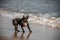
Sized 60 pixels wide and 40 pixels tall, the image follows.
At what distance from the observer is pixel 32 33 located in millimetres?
3119

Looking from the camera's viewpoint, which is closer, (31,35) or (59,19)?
(31,35)

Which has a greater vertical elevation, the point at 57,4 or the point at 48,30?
the point at 57,4

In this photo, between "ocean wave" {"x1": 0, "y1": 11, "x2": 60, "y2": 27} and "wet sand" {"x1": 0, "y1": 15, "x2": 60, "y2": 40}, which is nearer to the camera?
"wet sand" {"x1": 0, "y1": 15, "x2": 60, "y2": 40}

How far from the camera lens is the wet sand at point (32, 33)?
2.84 meters

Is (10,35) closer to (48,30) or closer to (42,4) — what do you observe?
(48,30)

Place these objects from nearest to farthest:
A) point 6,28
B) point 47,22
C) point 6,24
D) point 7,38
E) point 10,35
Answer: point 7,38 < point 10,35 < point 6,28 < point 6,24 < point 47,22

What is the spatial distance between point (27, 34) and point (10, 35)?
0.75 feet

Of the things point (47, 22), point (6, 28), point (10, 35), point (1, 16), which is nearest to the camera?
point (10, 35)

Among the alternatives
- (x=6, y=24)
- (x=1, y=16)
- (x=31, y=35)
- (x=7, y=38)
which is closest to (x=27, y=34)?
(x=31, y=35)

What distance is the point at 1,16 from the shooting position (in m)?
4.24

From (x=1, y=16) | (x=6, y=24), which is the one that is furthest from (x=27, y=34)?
(x=1, y=16)

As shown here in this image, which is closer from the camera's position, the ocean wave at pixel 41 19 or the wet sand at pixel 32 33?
the wet sand at pixel 32 33

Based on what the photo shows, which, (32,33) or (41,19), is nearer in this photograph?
(32,33)

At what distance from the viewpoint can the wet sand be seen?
2.84m
